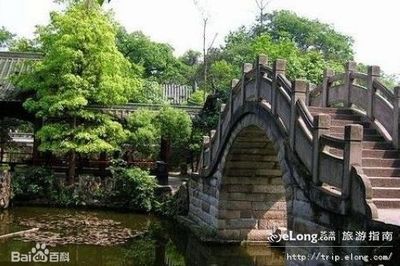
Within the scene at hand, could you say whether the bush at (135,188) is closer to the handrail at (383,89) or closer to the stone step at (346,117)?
the stone step at (346,117)

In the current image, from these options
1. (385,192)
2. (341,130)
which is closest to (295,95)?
(341,130)

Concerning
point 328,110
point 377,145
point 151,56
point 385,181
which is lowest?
point 385,181

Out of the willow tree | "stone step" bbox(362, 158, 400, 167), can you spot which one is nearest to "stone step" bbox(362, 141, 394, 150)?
"stone step" bbox(362, 158, 400, 167)

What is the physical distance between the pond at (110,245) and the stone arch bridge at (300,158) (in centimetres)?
109

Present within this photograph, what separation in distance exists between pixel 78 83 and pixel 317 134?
13811 mm

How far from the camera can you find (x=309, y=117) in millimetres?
10109

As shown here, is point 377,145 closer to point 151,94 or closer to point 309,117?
point 309,117

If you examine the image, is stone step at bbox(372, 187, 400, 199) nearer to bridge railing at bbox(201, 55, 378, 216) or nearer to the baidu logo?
bridge railing at bbox(201, 55, 378, 216)

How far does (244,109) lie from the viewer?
14453 mm

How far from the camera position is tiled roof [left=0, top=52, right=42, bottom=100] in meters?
25.3

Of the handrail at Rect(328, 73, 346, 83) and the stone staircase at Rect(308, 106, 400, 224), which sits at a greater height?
the handrail at Rect(328, 73, 346, 83)

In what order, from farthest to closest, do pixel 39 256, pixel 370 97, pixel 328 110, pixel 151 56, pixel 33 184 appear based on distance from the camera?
pixel 151 56
pixel 33 184
pixel 39 256
pixel 328 110
pixel 370 97

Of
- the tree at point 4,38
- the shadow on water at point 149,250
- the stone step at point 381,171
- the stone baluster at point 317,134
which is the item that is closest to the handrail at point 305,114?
the stone baluster at point 317,134

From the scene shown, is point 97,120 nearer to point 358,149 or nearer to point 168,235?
point 168,235
